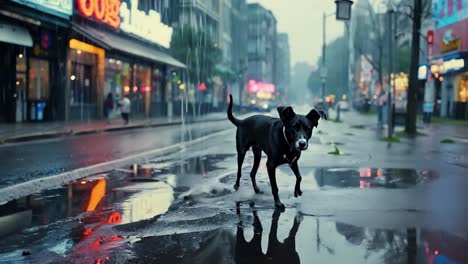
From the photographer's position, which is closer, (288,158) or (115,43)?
(288,158)

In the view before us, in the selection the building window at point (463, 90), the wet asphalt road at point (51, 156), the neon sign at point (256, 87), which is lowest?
the wet asphalt road at point (51, 156)

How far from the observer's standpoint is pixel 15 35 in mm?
25375

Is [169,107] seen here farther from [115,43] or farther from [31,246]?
[31,246]

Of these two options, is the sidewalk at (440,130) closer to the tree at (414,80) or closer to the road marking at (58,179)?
the tree at (414,80)

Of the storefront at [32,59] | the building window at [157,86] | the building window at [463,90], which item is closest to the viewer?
the storefront at [32,59]

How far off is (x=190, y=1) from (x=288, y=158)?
51.9 m

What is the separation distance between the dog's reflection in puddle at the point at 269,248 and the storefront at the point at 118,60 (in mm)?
25740

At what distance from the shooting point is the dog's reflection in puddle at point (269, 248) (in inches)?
199

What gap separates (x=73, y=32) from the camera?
30.1 meters

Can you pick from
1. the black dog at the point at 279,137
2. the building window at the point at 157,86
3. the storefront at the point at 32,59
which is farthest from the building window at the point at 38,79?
the black dog at the point at 279,137

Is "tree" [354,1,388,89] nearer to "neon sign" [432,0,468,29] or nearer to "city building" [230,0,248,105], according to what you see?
"neon sign" [432,0,468,29]

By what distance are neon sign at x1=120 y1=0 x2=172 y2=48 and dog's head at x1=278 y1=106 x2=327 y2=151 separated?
101 ft

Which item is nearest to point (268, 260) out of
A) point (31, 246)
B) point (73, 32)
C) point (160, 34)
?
point (31, 246)

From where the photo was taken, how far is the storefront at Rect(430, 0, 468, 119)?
39.8m
